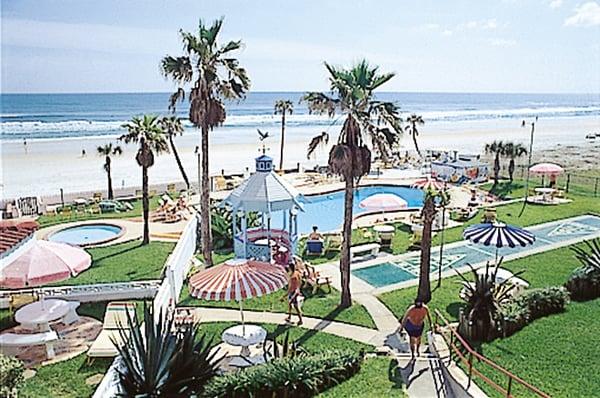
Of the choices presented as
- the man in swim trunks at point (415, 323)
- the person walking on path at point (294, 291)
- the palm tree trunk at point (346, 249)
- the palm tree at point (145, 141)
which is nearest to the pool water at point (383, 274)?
the palm tree trunk at point (346, 249)

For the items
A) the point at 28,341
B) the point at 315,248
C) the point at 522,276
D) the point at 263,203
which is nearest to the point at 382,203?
the point at 315,248

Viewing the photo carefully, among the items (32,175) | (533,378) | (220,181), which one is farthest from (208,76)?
(32,175)

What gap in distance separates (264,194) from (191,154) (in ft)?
121

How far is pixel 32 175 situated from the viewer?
42594mm

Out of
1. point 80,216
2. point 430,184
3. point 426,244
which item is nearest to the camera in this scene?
point 426,244

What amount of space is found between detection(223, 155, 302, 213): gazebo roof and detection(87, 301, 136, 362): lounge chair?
7.13 metres

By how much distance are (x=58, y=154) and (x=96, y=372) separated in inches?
1874

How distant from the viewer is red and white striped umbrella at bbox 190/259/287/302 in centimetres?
1132

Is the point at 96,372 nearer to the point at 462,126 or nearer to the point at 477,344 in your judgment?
the point at 477,344

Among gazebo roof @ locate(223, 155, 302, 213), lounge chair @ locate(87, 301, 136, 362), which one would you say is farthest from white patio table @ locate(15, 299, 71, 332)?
gazebo roof @ locate(223, 155, 302, 213)

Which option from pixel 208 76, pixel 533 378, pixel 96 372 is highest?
pixel 208 76

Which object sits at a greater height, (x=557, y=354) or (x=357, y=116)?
(x=357, y=116)

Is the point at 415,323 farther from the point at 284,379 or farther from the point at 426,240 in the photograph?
the point at 426,240

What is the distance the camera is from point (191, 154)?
54625 mm
